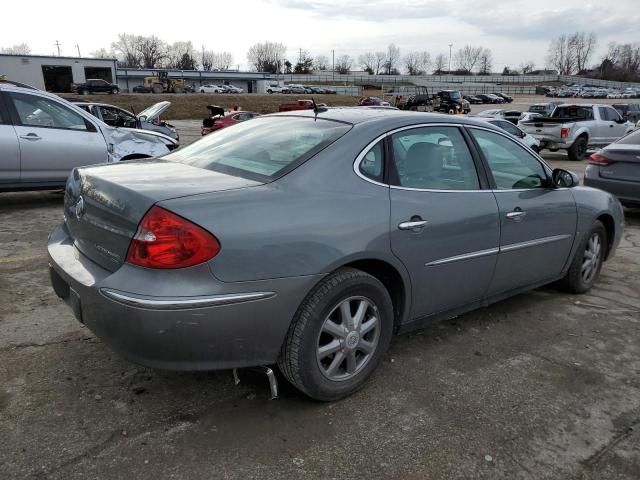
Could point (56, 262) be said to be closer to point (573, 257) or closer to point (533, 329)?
point (533, 329)

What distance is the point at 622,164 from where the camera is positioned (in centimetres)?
781

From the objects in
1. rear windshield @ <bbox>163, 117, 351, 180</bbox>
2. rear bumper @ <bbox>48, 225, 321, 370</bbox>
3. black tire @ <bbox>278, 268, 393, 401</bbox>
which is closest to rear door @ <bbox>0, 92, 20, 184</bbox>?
rear windshield @ <bbox>163, 117, 351, 180</bbox>

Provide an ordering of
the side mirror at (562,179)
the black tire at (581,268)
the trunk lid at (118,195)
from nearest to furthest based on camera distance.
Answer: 1. the trunk lid at (118,195)
2. the side mirror at (562,179)
3. the black tire at (581,268)

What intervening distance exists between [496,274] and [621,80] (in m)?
144

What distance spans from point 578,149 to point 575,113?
1.46m

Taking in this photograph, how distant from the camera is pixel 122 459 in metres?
2.40

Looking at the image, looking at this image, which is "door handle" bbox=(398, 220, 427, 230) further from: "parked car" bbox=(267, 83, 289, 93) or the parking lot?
"parked car" bbox=(267, 83, 289, 93)

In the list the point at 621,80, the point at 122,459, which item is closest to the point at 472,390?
the point at 122,459

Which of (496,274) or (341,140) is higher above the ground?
(341,140)

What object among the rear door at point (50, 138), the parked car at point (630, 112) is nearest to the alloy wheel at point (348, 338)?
the rear door at point (50, 138)

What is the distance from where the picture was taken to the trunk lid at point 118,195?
251 centimetres

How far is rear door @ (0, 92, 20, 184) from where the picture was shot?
7006mm

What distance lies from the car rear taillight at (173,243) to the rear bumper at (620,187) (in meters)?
→ 7.24

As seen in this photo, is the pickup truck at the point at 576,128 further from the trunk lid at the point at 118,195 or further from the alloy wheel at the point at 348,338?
the trunk lid at the point at 118,195
